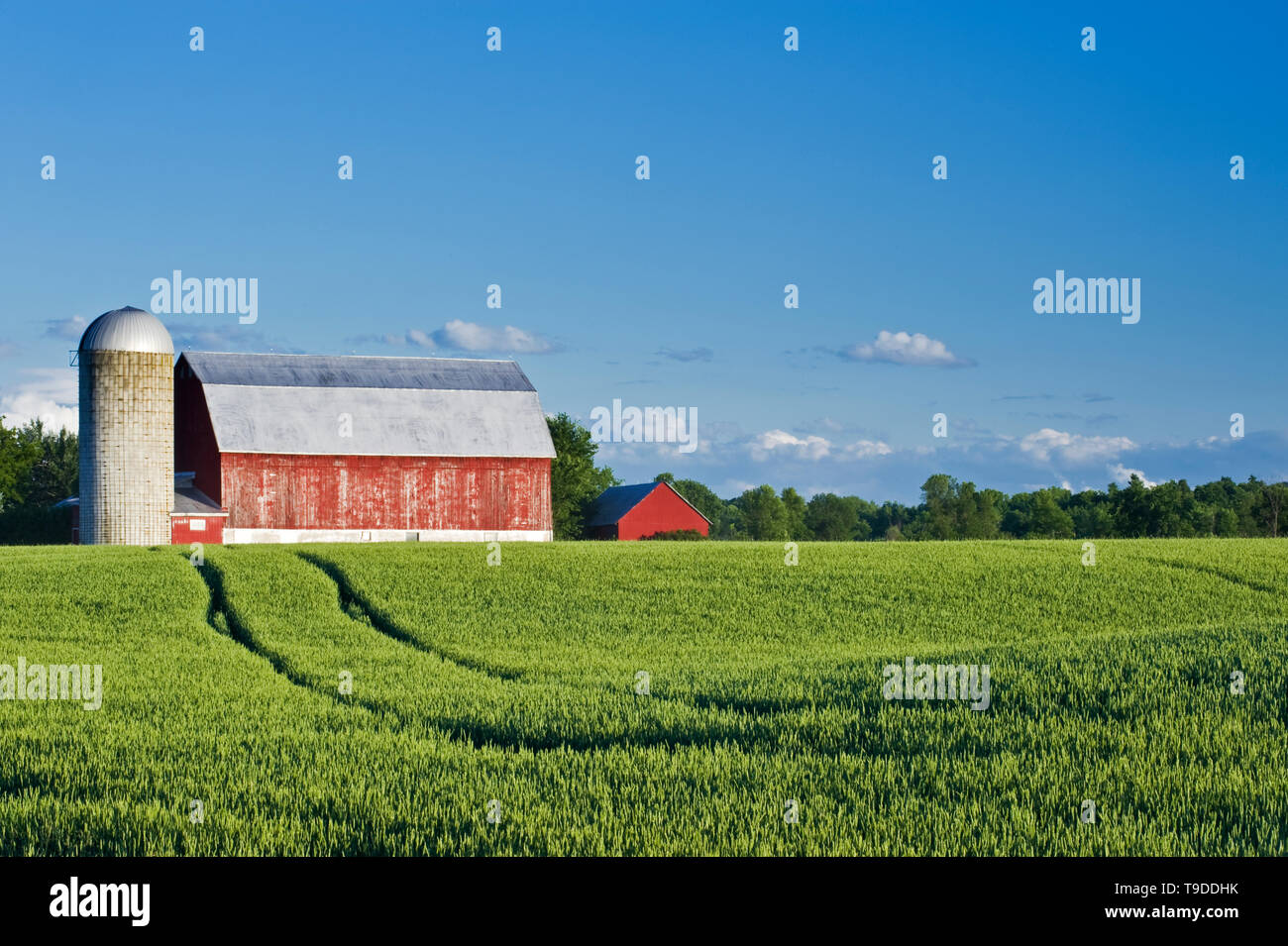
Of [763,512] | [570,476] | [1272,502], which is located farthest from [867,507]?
[570,476]

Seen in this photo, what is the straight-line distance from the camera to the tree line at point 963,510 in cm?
8656

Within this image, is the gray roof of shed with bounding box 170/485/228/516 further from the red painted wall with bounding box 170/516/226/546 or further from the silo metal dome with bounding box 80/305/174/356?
the silo metal dome with bounding box 80/305/174/356

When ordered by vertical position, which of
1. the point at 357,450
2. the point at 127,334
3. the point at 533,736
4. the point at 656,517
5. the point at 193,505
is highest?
the point at 127,334

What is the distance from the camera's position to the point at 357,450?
56.0 m

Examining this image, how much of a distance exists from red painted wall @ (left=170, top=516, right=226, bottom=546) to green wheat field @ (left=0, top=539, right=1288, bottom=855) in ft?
59.0

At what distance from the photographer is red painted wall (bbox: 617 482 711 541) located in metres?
76.2

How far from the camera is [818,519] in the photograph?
500 feet

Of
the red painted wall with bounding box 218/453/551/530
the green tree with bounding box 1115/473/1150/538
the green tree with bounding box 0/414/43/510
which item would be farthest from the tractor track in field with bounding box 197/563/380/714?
the green tree with bounding box 1115/473/1150/538

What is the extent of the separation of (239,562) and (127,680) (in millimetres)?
17943

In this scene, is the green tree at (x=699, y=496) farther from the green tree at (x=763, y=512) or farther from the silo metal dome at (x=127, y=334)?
the silo metal dome at (x=127, y=334)

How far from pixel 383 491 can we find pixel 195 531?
883 cm

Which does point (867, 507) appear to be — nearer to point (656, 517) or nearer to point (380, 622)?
point (656, 517)

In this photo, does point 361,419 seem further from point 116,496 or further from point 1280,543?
point 1280,543

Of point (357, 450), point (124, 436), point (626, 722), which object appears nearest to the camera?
point (626, 722)
